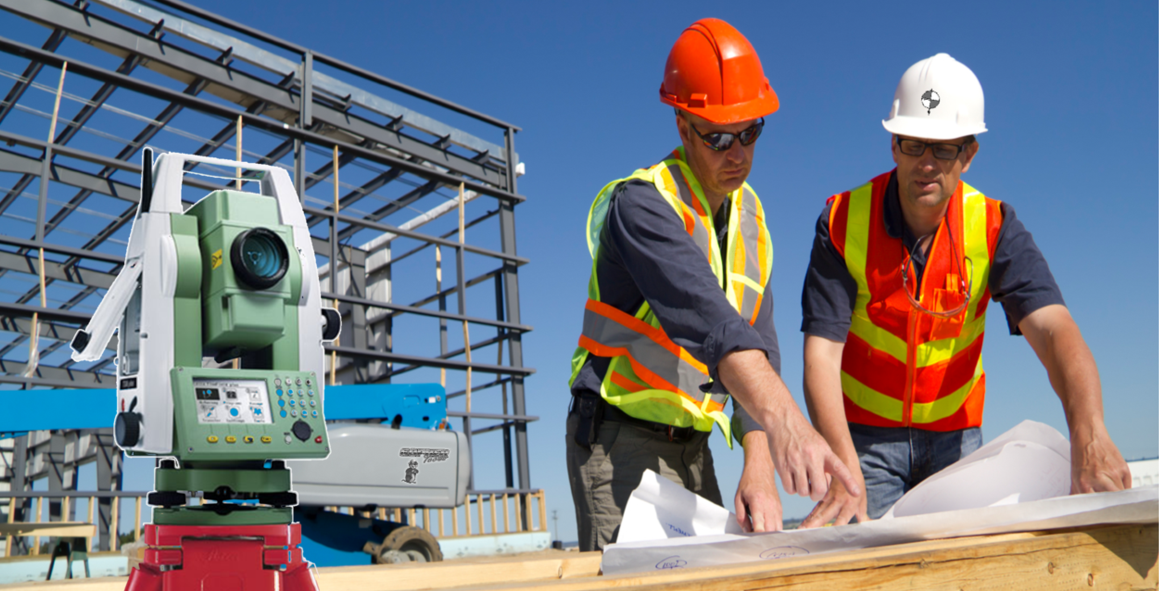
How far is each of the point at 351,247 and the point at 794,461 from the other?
514 inches

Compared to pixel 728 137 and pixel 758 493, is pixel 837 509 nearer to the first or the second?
pixel 758 493

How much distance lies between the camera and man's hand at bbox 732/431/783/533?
1739 mm

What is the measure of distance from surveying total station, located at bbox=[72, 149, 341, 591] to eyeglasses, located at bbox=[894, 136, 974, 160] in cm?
173

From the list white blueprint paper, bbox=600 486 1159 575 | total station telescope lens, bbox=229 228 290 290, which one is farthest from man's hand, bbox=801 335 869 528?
total station telescope lens, bbox=229 228 290 290

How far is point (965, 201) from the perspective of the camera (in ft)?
7.91

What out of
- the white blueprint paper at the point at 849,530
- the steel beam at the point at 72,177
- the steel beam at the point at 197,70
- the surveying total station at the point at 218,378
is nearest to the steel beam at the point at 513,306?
the steel beam at the point at 197,70

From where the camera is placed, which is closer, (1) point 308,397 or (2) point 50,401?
(1) point 308,397

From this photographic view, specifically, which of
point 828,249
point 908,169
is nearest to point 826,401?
point 828,249

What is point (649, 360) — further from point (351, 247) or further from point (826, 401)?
point (351, 247)

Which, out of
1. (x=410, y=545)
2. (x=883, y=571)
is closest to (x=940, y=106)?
(x=883, y=571)

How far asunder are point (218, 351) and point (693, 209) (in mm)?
1171

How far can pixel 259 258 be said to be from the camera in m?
1.29

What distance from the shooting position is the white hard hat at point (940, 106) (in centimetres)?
232

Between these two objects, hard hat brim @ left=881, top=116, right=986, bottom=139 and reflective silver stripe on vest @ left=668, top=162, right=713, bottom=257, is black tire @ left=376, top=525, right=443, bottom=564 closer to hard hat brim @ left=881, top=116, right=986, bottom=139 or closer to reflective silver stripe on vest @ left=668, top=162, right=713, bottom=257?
reflective silver stripe on vest @ left=668, top=162, right=713, bottom=257
